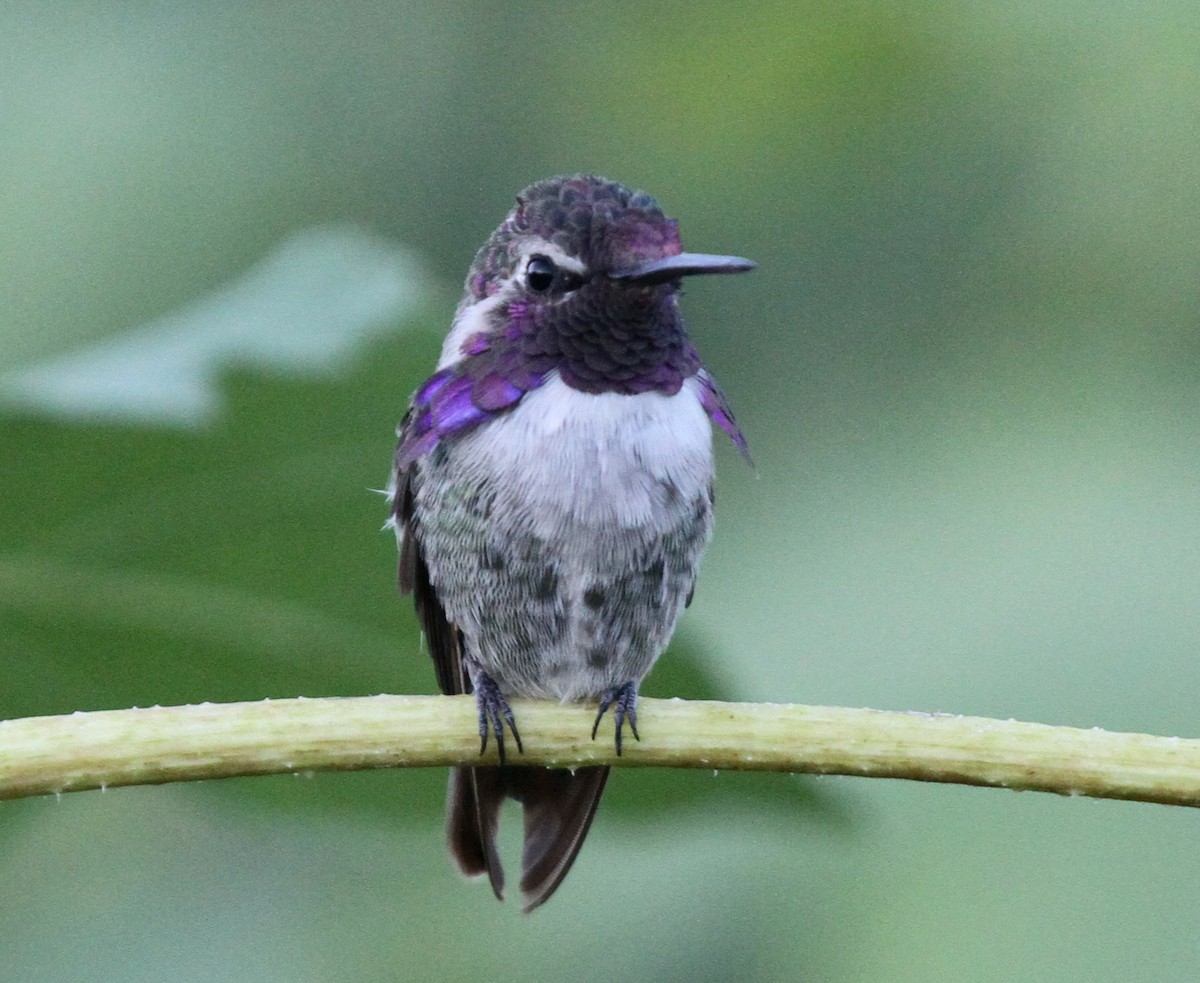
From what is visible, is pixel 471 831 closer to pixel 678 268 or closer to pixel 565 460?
pixel 565 460

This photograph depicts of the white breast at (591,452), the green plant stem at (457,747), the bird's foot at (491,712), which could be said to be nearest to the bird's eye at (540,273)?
the white breast at (591,452)

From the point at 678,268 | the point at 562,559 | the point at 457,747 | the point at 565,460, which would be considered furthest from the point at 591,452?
the point at 457,747

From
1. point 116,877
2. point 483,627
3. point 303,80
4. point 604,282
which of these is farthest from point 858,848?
point 303,80

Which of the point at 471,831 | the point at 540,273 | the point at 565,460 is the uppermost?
the point at 540,273

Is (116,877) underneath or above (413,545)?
underneath

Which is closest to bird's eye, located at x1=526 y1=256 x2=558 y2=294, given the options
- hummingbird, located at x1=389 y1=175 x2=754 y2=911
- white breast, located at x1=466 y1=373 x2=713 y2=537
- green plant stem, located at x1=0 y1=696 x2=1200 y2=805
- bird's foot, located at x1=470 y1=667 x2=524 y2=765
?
hummingbird, located at x1=389 y1=175 x2=754 y2=911

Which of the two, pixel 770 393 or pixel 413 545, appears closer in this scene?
pixel 413 545

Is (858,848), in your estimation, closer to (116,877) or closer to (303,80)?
(116,877)

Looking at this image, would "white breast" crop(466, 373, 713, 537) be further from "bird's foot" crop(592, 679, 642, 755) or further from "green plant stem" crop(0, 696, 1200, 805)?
"green plant stem" crop(0, 696, 1200, 805)
